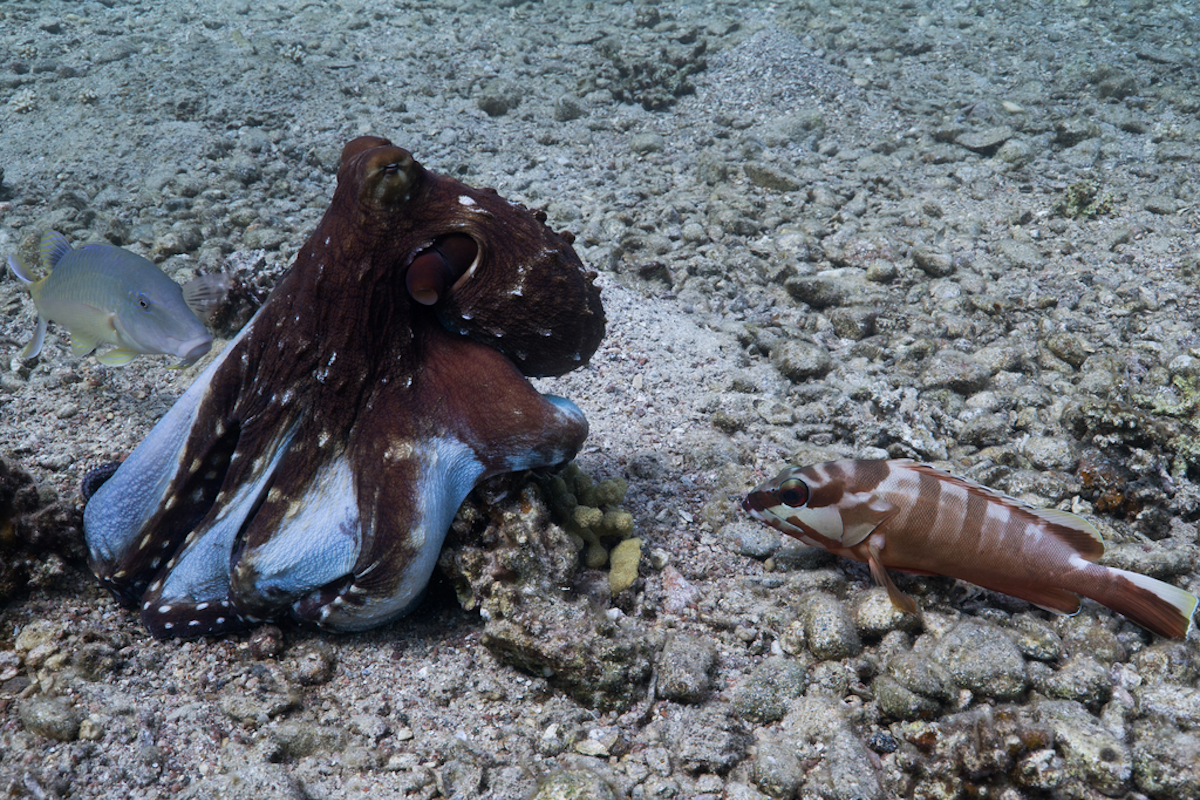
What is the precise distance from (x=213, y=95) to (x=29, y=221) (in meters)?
2.74

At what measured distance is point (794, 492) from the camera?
2627 millimetres

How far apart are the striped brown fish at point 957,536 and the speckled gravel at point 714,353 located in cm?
14

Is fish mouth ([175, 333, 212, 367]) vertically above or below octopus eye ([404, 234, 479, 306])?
below

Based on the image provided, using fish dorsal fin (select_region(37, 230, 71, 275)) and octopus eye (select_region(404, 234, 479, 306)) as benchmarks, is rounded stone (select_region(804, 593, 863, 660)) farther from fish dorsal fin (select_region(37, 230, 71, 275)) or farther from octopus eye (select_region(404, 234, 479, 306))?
fish dorsal fin (select_region(37, 230, 71, 275))

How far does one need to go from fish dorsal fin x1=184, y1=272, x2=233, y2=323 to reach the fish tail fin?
4061 millimetres

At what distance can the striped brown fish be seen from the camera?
239cm

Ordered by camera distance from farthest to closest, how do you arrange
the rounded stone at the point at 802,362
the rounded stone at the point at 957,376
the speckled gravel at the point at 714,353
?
the rounded stone at the point at 802,362 < the rounded stone at the point at 957,376 < the speckled gravel at the point at 714,353

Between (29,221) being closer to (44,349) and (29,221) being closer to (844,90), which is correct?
(44,349)

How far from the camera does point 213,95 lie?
7570 mm

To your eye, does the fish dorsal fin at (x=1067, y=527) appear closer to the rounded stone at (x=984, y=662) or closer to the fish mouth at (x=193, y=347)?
the rounded stone at (x=984, y=662)

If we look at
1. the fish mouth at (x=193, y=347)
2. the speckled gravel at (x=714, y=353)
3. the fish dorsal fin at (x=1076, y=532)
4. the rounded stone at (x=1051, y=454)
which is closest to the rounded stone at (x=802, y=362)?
the speckled gravel at (x=714, y=353)

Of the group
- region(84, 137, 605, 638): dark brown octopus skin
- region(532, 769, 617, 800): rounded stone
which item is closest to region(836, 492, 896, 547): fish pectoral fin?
region(84, 137, 605, 638): dark brown octopus skin

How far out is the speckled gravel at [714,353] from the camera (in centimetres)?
213

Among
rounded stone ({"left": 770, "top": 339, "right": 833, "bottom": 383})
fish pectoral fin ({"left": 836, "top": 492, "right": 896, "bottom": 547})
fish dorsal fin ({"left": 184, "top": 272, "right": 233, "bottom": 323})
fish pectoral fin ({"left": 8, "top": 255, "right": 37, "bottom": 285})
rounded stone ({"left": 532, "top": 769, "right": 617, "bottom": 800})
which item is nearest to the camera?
rounded stone ({"left": 532, "top": 769, "right": 617, "bottom": 800})
